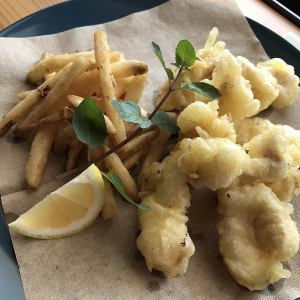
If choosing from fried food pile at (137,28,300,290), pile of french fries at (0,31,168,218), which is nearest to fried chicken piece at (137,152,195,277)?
fried food pile at (137,28,300,290)

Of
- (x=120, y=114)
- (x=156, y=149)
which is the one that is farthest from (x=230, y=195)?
(x=120, y=114)

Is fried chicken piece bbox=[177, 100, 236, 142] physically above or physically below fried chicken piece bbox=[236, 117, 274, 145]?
above

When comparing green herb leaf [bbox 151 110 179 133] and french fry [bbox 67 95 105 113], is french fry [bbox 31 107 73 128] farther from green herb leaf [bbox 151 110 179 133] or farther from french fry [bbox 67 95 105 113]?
green herb leaf [bbox 151 110 179 133]

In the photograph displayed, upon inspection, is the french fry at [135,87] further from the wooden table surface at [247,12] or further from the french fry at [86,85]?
the wooden table surface at [247,12]

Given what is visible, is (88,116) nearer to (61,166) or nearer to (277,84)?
(61,166)

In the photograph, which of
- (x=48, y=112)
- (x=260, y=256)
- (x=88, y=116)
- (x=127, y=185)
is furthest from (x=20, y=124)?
(x=260, y=256)

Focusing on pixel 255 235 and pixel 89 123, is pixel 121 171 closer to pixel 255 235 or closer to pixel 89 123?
pixel 89 123
